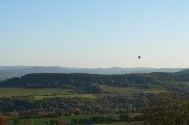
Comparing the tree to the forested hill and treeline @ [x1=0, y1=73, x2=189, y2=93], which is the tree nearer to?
treeline @ [x1=0, y1=73, x2=189, y2=93]

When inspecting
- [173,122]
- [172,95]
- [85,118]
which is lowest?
[85,118]

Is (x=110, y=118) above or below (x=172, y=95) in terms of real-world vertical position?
below

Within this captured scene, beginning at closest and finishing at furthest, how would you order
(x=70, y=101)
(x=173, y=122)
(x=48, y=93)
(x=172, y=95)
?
(x=173, y=122)
(x=172, y=95)
(x=70, y=101)
(x=48, y=93)

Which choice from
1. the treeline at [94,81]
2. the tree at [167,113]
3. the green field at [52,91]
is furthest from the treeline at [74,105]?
the tree at [167,113]

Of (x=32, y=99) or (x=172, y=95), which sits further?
(x=32, y=99)

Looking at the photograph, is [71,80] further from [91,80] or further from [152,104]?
[152,104]

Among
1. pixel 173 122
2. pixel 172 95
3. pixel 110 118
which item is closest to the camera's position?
pixel 173 122

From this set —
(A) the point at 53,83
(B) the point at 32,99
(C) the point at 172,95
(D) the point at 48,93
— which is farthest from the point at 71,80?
(C) the point at 172,95

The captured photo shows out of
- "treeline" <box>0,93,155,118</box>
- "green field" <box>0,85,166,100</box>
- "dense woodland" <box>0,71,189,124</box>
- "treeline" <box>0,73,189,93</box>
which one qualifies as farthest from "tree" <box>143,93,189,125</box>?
"treeline" <box>0,73,189,93</box>
